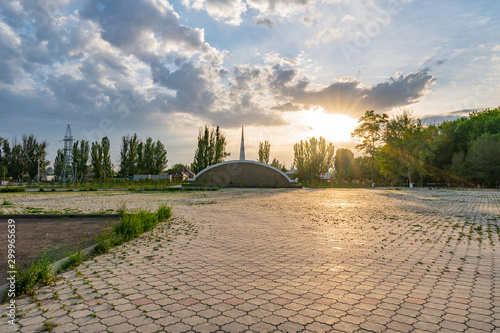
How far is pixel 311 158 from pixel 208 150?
21.8 m

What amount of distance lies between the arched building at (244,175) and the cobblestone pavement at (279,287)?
37273mm

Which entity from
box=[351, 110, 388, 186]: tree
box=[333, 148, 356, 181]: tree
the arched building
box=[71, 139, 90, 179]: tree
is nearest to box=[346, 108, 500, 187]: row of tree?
box=[351, 110, 388, 186]: tree

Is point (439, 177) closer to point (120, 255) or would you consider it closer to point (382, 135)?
point (382, 135)

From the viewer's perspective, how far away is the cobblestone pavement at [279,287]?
118 inches

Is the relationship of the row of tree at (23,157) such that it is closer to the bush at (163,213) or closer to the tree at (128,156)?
the tree at (128,156)

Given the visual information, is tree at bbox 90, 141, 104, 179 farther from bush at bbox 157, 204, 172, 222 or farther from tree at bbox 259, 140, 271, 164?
bush at bbox 157, 204, 172, 222

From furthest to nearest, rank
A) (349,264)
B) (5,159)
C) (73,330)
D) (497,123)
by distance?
(5,159)
(497,123)
(349,264)
(73,330)

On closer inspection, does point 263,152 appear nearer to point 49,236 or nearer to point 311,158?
point 311,158

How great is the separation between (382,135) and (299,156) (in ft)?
67.8

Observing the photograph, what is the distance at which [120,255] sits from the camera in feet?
18.6

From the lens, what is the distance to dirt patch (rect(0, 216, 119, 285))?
531 cm

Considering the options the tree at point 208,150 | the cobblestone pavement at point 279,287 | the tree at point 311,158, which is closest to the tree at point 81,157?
the tree at point 208,150

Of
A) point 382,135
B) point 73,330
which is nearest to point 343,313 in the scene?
point 73,330

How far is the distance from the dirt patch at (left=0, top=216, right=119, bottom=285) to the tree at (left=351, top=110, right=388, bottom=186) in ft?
140
